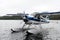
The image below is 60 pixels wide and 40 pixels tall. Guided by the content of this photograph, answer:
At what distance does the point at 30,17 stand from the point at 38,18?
97.3 inches

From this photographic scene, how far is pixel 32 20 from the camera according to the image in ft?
74.0

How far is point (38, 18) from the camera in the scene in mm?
24406

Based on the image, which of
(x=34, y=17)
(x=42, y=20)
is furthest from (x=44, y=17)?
(x=34, y=17)

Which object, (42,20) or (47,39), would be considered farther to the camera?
(42,20)

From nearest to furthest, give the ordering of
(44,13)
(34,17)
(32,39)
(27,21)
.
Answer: (32,39) → (27,21) → (34,17) → (44,13)

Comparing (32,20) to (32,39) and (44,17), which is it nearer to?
(44,17)

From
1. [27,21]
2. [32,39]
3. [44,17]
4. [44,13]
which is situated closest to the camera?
[32,39]

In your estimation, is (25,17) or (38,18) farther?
(38,18)

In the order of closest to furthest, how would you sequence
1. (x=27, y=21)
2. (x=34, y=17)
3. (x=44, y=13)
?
1. (x=27, y=21)
2. (x=34, y=17)
3. (x=44, y=13)

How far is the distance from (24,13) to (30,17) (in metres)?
1.02

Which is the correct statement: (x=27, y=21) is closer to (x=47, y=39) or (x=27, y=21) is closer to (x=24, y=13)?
(x=24, y=13)

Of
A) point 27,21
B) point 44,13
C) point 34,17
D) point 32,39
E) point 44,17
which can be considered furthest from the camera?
point 44,17

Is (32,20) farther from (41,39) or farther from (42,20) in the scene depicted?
(41,39)

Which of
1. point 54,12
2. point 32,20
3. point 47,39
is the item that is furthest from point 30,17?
point 47,39
